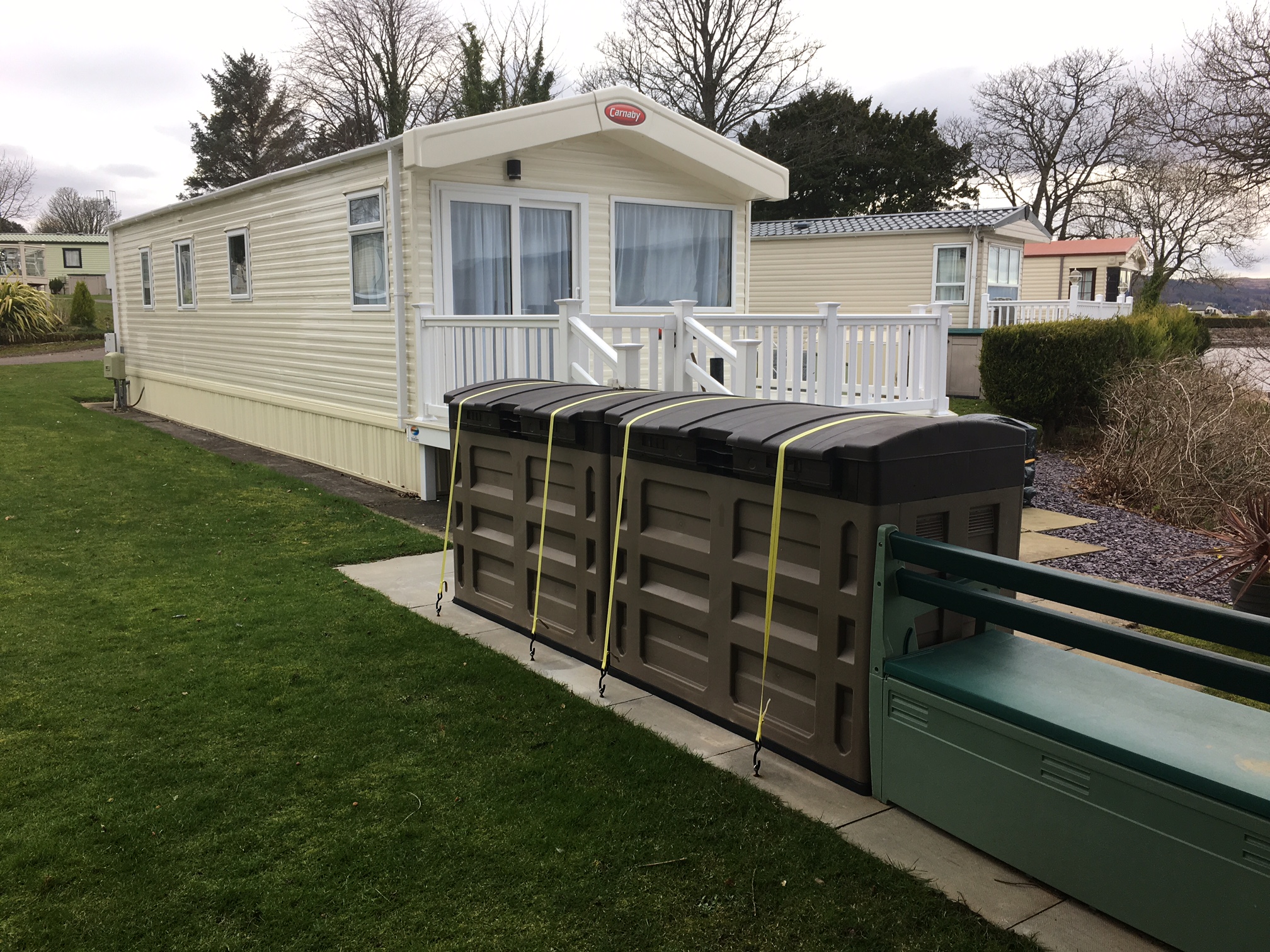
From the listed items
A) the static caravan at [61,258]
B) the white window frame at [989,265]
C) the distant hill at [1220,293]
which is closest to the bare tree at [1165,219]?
the distant hill at [1220,293]

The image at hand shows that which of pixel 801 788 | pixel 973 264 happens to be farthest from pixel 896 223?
pixel 801 788

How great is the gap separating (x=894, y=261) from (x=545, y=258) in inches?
532

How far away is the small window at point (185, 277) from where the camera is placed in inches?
553

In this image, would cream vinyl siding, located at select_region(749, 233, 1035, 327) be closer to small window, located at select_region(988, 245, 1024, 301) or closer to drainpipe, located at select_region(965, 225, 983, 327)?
drainpipe, located at select_region(965, 225, 983, 327)

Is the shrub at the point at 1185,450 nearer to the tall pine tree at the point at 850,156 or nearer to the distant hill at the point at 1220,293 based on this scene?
the tall pine tree at the point at 850,156

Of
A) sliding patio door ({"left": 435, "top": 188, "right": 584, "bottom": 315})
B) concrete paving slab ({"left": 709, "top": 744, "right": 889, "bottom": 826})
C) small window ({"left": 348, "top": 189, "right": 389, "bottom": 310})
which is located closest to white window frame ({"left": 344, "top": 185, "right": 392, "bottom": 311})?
small window ({"left": 348, "top": 189, "right": 389, "bottom": 310})

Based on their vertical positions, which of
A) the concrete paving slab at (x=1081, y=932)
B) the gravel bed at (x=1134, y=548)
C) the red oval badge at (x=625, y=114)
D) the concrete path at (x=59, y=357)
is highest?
the red oval badge at (x=625, y=114)

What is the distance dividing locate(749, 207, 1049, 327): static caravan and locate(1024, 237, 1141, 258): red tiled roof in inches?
370

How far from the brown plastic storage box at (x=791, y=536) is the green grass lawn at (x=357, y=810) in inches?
12.5

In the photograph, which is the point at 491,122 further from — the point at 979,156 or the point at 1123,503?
the point at 979,156

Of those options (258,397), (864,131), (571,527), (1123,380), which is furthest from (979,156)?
(571,527)

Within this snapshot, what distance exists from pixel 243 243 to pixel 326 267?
281 centimetres

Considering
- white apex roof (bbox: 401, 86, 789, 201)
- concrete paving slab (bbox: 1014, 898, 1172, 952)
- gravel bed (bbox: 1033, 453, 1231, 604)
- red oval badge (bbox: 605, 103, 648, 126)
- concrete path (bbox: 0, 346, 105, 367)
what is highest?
red oval badge (bbox: 605, 103, 648, 126)

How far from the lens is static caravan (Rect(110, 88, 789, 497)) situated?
28.6ft
